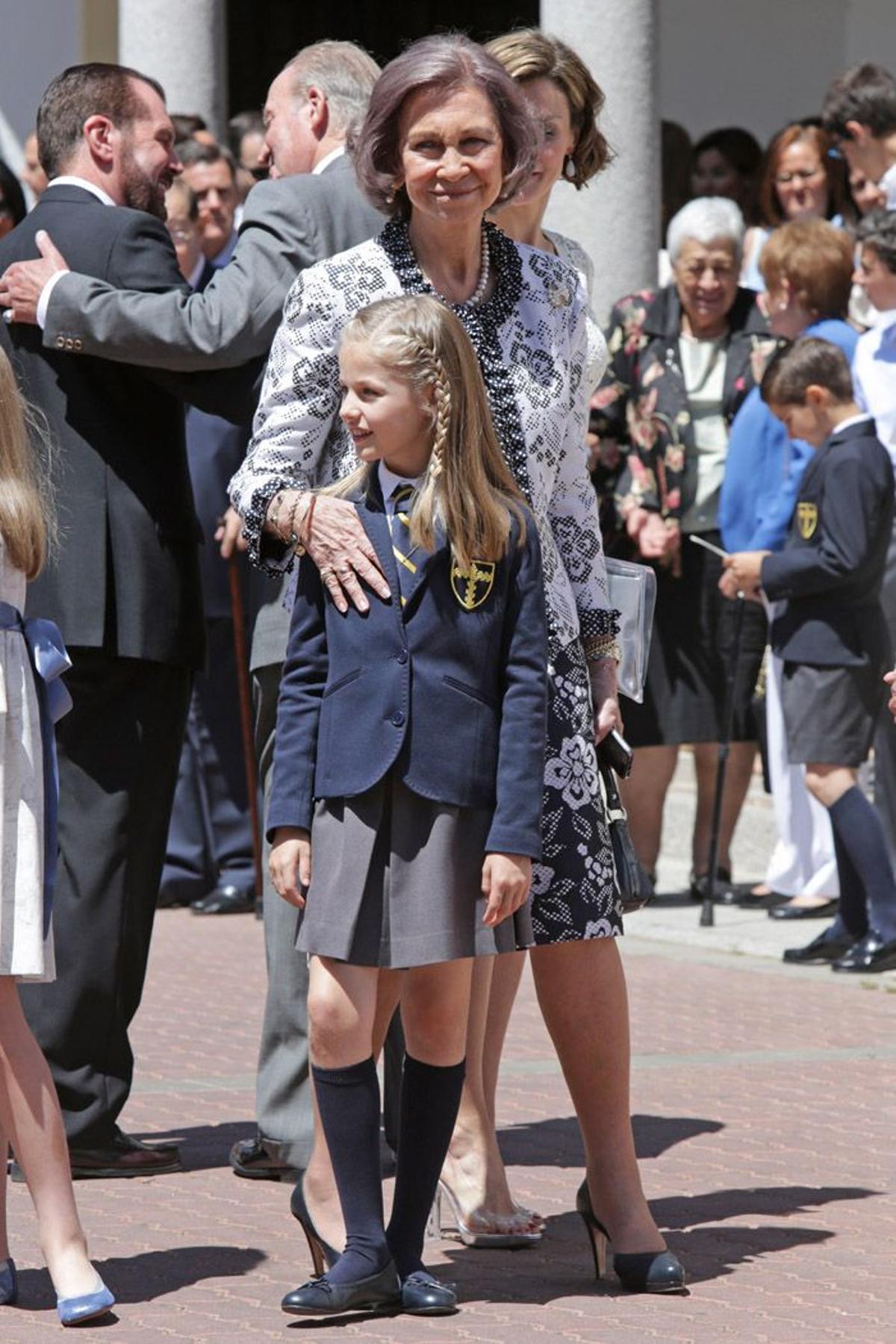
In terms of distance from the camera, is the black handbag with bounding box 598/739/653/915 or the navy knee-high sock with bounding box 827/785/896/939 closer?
the black handbag with bounding box 598/739/653/915

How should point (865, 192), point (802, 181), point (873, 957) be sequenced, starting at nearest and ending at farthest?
point (873, 957) → point (865, 192) → point (802, 181)

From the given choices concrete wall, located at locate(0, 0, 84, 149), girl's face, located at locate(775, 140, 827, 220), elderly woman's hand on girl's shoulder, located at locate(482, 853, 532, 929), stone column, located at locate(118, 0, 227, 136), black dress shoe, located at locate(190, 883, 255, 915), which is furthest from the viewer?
concrete wall, located at locate(0, 0, 84, 149)

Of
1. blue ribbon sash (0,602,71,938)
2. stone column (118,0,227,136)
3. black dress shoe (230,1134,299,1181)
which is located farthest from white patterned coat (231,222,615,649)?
stone column (118,0,227,136)

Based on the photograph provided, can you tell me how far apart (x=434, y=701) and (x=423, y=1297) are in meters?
0.97

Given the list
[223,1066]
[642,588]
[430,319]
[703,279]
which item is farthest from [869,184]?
[430,319]

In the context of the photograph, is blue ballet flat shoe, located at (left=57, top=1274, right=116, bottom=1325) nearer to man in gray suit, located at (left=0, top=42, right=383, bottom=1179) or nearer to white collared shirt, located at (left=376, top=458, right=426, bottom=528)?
man in gray suit, located at (left=0, top=42, right=383, bottom=1179)

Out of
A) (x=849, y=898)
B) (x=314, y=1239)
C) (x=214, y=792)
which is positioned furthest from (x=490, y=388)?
(x=214, y=792)

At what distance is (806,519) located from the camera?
329 inches

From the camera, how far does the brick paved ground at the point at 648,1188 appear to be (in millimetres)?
4363

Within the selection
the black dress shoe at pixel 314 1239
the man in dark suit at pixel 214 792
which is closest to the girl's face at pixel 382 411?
the black dress shoe at pixel 314 1239

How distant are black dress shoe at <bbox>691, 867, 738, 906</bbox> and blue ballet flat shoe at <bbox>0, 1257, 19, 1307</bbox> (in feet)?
17.2

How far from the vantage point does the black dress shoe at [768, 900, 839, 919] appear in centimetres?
912

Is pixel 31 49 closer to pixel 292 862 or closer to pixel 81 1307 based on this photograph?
pixel 292 862

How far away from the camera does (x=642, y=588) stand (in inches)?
194
